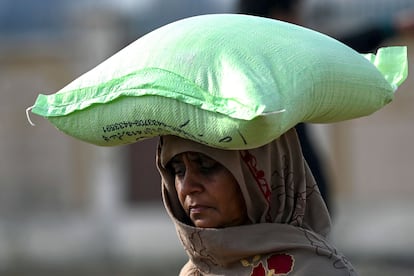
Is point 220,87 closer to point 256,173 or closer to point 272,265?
point 256,173

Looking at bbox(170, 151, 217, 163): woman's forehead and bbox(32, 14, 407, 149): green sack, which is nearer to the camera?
bbox(32, 14, 407, 149): green sack

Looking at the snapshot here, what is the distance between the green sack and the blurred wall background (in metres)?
12.2

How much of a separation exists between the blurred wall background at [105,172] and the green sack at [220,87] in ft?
40.2

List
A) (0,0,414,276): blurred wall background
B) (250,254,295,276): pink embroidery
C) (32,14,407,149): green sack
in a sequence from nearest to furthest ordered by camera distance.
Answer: (32,14,407,149): green sack
(250,254,295,276): pink embroidery
(0,0,414,276): blurred wall background

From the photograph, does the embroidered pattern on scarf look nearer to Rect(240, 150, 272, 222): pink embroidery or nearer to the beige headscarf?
the beige headscarf

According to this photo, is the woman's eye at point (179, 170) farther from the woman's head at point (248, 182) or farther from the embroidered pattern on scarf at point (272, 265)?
the embroidered pattern on scarf at point (272, 265)

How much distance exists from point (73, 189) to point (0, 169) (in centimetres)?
107

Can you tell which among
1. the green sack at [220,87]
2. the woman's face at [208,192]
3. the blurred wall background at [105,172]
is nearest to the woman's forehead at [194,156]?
the woman's face at [208,192]

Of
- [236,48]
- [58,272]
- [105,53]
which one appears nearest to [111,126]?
[236,48]

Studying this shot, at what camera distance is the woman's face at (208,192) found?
10.4 ft

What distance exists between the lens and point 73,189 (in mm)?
18562

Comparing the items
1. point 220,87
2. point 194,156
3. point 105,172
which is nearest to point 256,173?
point 194,156

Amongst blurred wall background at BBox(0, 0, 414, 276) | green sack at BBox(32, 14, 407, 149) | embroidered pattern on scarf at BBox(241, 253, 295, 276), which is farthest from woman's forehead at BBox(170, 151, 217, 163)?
blurred wall background at BBox(0, 0, 414, 276)

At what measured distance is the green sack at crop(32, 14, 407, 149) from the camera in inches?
114
